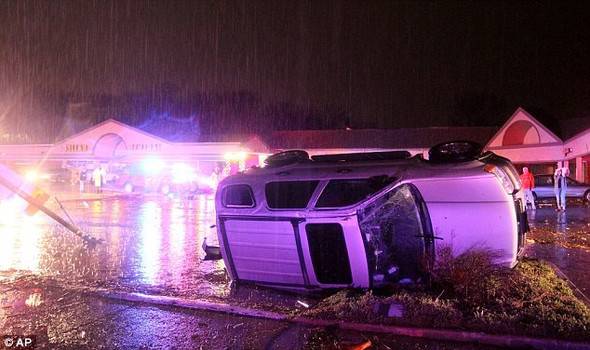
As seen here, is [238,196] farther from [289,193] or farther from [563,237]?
[563,237]

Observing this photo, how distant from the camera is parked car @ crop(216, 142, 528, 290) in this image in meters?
5.85

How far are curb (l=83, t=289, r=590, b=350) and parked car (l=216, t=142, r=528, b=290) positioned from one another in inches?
26.7

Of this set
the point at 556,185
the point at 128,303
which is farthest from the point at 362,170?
the point at 556,185

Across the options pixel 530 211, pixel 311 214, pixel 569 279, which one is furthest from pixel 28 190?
pixel 530 211

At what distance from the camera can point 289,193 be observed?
20.6ft

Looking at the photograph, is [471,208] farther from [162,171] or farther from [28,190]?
[162,171]

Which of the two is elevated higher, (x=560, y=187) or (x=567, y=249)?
(x=560, y=187)

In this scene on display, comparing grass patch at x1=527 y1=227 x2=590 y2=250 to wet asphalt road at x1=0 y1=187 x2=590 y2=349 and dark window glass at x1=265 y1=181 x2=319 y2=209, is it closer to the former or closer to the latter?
wet asphalt road at x1=0 y1=187 x2=590 y2=349

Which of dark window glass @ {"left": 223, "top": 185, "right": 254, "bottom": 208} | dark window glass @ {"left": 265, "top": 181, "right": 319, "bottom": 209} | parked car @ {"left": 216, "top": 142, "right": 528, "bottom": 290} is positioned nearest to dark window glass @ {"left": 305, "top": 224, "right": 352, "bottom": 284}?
parked car @ {"left": 216, "top": 142, "right": 528, "bottom": 290}

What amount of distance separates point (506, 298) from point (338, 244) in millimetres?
1994

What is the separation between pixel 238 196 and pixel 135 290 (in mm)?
2127

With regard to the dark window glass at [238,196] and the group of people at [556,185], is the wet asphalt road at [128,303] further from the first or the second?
the group of people at [556,185]

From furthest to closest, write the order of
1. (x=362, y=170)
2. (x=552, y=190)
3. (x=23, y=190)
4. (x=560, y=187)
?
(x=552, y=190) < (x=560, y=187) < (x=23, y=190) < (x=362, y=170)

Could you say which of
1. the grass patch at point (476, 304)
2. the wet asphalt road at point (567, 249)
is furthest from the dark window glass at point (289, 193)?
the wet asphalt road at point (567, 249)
